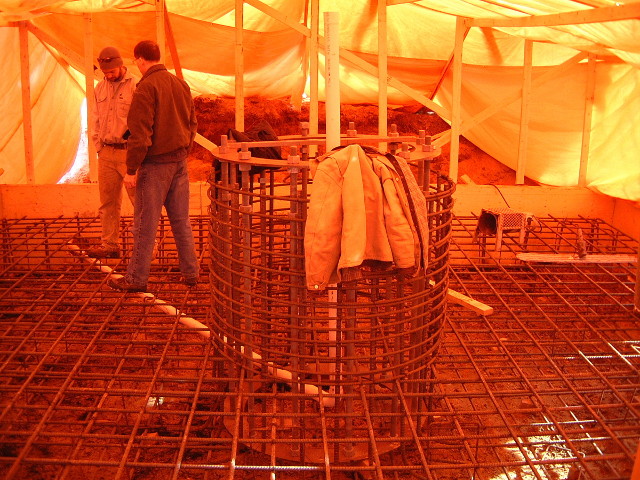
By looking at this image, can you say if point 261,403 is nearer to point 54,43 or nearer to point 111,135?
point 111,135

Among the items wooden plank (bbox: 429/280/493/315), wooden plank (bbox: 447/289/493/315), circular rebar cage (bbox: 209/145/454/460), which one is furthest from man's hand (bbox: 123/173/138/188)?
wooden plank (bbox: 447/289/493/315)

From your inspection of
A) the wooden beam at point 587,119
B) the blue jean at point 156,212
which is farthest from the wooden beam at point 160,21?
the wooden beam at point 587,119

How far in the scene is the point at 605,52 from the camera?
6.93 meters

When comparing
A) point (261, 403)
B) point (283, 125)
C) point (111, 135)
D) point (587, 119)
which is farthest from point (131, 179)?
point (283, 125)

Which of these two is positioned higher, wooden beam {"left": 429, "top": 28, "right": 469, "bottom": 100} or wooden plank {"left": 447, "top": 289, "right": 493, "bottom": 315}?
wooden beam {"left": 429, "top": 28, "right": 469, "bottom": 100}

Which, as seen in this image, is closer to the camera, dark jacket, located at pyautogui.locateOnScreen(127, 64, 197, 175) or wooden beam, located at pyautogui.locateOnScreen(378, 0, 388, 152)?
dark jacket, located at pyautogui.locateOnScreen(127, 64, 197, 175)

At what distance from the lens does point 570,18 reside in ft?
19.0

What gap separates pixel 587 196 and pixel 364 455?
472cm

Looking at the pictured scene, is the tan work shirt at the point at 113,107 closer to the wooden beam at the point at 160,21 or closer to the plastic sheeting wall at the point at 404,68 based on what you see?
the plastic sheeting wall at the point at 404,68

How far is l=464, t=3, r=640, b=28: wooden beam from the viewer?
16.7 ft

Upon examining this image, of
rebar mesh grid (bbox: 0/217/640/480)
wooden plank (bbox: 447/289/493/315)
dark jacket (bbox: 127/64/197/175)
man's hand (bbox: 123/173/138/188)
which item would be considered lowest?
rebar mesh grid (bbox: 0/217/640/480)

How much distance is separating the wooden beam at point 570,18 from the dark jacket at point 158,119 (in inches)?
113

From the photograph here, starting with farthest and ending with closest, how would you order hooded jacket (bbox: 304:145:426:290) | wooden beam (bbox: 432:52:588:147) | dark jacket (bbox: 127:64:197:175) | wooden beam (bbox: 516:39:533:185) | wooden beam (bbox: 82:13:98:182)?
wooden beam (bbox: 432:52:588:147)
wooden beam (bbox: 516:39:533:185)
wooden beam (bbox: 82:13:98:182)
dark jacket (bbox: 127:64:197:175)
hooded jacket (bbox: 304:145:426:290)

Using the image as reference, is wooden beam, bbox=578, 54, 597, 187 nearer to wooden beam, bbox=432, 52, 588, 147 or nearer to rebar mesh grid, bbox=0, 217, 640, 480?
wooden beam, bbox=432, 52, 588, 147
